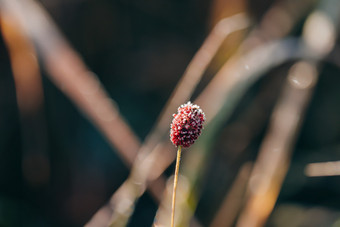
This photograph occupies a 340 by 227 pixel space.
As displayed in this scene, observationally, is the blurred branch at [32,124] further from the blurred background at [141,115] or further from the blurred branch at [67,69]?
the blurred branch at [67,69]

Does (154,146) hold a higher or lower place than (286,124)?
higher

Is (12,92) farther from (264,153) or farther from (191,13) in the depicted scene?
(264,153)

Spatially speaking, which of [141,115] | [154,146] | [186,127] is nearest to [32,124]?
[141,115]

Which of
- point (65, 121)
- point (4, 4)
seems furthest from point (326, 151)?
point (4, 4)

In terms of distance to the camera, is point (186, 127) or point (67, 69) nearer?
point (186, 127)

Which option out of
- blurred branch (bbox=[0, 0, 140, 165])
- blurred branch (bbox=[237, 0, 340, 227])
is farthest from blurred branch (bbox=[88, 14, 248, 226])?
blurred branch (bbox=[237, 0, 340, 227])

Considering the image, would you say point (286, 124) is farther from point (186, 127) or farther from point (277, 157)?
point (186, 127)

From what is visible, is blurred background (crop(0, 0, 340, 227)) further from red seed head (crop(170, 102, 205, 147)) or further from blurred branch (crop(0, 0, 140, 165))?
red seed head (crop(170, 102, 205, 147))
